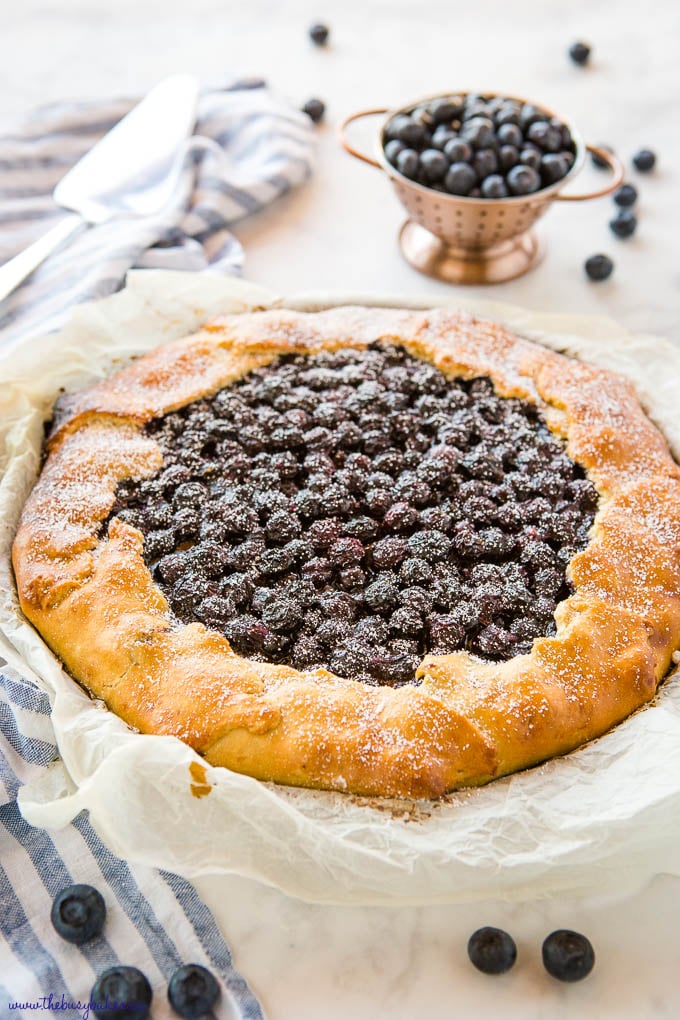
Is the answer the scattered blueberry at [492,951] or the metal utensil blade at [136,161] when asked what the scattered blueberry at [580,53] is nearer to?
the metal utensil blade at [136,161]

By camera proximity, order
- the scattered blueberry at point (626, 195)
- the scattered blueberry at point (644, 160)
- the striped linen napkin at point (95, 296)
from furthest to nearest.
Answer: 1. the scattered blueberry at point (644, 160)
2. the scattered blueberry at point (626, 195)
3. the striped linen napkin at point (95, 296)

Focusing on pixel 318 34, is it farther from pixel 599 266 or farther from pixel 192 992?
pixel 192 992

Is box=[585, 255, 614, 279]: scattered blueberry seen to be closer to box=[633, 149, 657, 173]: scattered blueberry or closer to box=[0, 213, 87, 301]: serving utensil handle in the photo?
box=[633, 149, 657, 173]: scattered blueberry

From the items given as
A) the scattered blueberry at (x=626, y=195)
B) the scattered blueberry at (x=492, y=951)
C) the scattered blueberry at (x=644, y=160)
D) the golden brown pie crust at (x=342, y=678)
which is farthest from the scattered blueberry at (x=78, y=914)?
the scattered blueberry at (x=644, y=160)

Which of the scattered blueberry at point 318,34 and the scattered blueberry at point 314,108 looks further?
the scattered blueberry at point 318,34

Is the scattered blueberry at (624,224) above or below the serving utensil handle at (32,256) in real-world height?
below

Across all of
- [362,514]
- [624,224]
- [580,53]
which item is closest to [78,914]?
[362,514]

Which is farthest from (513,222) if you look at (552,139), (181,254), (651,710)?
(651,710)

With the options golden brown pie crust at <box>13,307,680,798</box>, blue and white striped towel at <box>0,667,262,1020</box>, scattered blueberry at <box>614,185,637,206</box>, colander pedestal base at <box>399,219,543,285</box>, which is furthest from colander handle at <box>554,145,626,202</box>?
blue and white striped towel at <box>0,667,262,1020</box>
